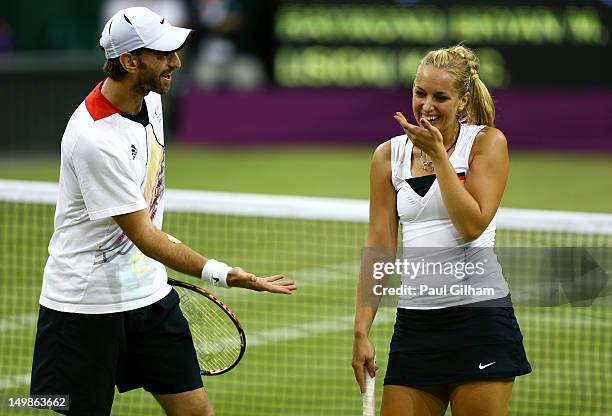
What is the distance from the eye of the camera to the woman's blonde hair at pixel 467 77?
4.48 metres

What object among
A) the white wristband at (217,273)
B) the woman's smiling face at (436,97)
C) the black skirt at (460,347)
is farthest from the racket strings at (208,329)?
the woman's smiling face at (436,97)

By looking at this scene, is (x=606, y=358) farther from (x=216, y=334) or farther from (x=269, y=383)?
(x=216, y=334)

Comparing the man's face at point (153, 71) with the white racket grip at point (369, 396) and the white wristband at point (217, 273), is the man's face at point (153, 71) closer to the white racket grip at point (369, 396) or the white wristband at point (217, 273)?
the white wristband at point (217, 273)

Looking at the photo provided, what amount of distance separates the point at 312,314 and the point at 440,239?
14.8 ft

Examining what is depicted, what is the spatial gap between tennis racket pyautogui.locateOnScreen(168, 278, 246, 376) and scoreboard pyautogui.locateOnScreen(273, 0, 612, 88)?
1111 cm

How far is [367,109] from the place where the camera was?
58.6ft

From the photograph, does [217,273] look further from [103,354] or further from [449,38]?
[449,38]

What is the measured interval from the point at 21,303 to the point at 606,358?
4.27 m

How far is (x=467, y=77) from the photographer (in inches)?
178

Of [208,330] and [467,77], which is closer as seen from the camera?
[467,77]

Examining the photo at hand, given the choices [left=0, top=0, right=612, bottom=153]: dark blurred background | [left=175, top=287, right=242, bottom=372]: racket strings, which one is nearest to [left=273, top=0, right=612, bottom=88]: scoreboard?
[left=0, top=0, right=612, bottom=153]: dark blurred background

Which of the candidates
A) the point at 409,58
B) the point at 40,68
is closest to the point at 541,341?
the point at 409,58

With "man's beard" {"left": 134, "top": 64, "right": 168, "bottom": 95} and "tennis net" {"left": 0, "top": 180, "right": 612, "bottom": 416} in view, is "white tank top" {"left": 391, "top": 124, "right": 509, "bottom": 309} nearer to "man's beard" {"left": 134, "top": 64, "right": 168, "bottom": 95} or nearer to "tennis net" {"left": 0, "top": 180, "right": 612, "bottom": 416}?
"man's beard" {"left": 134, "top": 64, "right": 168, "bottom": 95}

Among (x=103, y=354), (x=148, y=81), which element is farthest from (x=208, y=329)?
(x=148, y=81)
